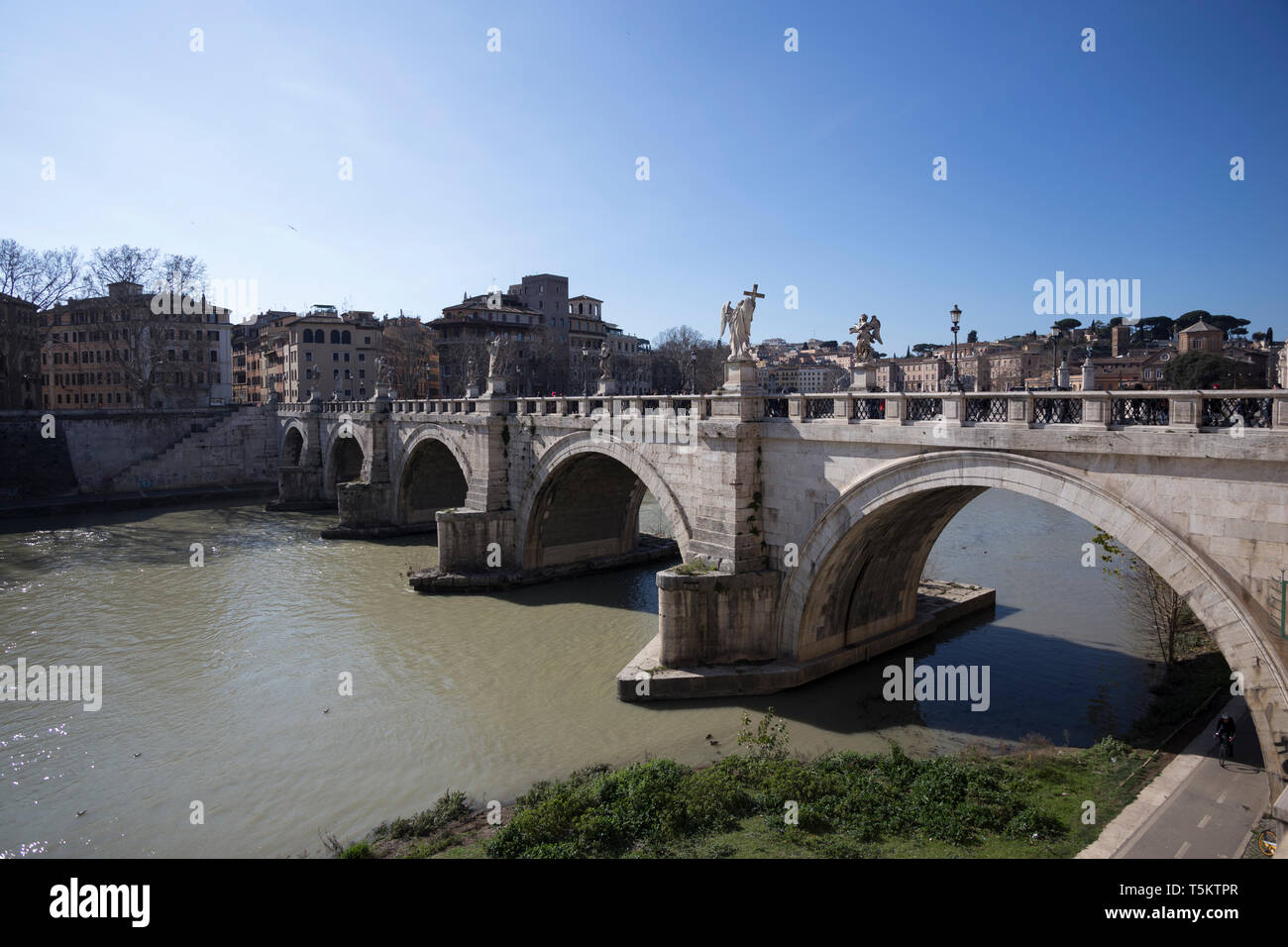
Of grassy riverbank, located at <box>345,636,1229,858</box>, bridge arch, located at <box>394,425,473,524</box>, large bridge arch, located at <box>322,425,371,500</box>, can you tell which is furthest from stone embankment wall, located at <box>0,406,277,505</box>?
grassy riverbank, located at <box>345,636,1229,858</box>

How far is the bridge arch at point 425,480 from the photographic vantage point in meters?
31.7

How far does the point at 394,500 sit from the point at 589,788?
80.9 ft

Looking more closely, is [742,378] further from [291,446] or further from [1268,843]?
[291,446]

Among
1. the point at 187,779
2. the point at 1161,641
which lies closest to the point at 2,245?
the point at 187,779

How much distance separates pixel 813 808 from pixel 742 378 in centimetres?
857

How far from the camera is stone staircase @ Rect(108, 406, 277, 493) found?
4503cm

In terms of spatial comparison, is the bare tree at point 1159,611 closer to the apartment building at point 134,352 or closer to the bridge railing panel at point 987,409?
the bridge railing panel at point 987,409

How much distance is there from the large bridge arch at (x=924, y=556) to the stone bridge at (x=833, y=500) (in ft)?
0.10

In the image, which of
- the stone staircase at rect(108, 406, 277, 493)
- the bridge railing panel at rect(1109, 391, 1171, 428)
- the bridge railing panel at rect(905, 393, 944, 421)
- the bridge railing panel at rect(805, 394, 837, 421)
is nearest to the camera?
the bridge railing panel at rect(1109, 391, 1171, 428)

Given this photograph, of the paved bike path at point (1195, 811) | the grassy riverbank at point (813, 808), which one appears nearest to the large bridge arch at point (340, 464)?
the grassy riverbank at point (813, 808)

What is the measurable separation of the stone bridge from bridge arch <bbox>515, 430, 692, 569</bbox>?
0.24 feet

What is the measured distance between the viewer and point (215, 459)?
4744 centimetres

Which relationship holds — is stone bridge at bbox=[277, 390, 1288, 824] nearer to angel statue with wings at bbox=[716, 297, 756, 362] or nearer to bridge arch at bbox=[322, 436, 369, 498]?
angel statue with wings at bbox=[716, 297, 756, 362]
